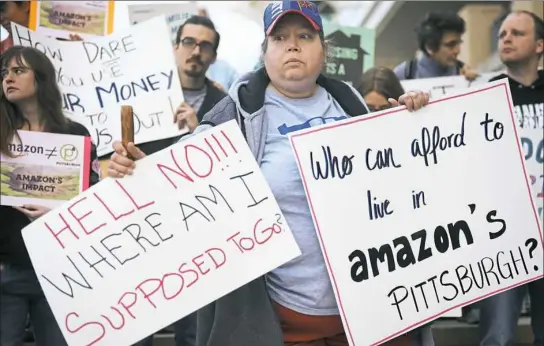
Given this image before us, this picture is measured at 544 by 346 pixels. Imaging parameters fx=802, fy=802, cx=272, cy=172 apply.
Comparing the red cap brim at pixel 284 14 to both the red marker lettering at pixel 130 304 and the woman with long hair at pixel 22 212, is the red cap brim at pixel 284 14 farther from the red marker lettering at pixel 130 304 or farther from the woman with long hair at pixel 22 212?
the woman with long hair at pixel 22 212

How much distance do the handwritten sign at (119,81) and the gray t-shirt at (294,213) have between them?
1.53m

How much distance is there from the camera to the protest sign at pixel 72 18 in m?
3.84

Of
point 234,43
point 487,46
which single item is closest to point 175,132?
point 234,43

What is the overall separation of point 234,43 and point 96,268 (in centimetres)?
264

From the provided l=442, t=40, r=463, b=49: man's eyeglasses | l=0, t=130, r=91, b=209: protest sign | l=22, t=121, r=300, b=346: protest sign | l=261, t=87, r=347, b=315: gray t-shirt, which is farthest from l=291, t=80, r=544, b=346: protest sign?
l=442, t=40, r=463, b=49: man's eyeglasses

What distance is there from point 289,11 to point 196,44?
179 centimetres

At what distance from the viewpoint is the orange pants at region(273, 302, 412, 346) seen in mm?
2248

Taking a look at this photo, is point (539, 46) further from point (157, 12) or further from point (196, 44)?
point (157, 12)

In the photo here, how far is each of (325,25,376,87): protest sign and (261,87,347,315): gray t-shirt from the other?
1990mm

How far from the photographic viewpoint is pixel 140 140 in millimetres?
3771

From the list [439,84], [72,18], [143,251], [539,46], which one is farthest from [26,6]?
[539,46]

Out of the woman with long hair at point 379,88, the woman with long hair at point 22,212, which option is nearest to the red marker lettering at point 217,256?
the woman with long hair at point 22,212

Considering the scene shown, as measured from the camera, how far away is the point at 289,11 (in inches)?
90.4

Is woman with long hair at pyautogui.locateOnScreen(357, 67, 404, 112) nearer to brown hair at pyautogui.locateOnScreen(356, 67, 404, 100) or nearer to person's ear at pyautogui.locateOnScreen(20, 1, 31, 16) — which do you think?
brown hair at pyautogui.locateOnScreen(356, 67, 404, 100)
